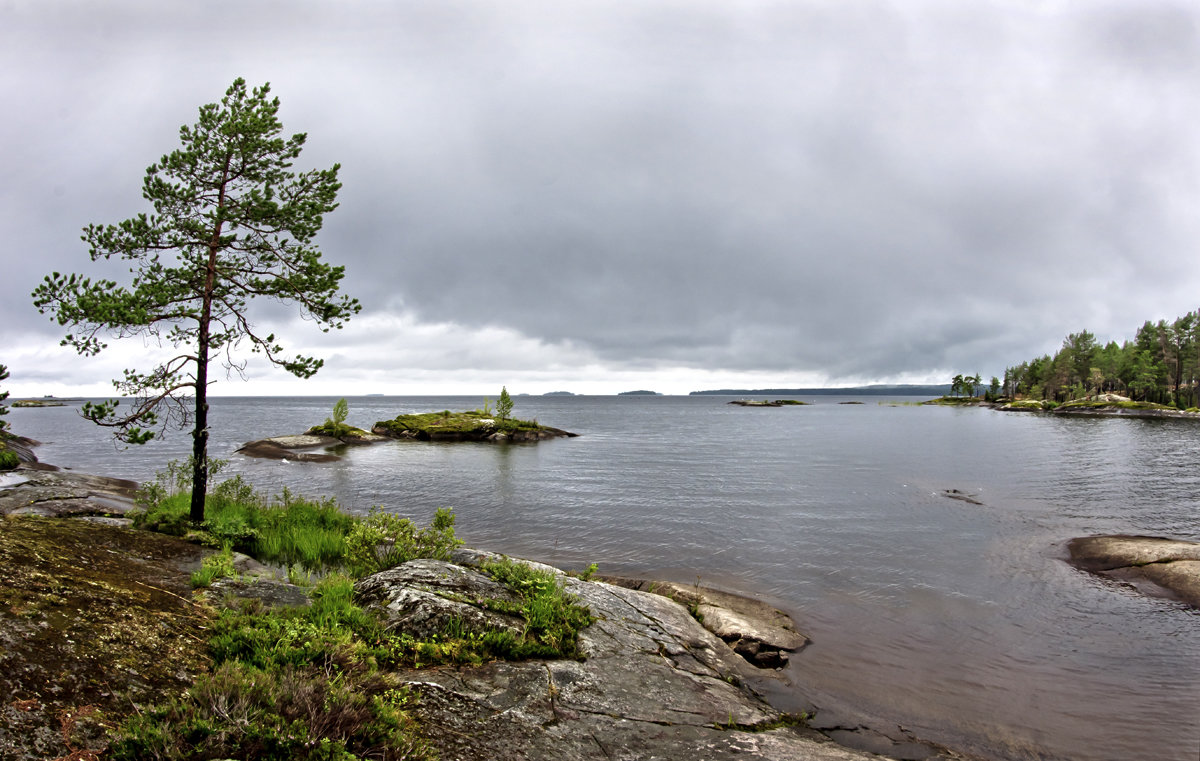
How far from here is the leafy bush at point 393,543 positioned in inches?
412

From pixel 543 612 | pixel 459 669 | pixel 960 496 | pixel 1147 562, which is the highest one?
pixel 543 612

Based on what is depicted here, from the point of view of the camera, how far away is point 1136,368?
138625mm

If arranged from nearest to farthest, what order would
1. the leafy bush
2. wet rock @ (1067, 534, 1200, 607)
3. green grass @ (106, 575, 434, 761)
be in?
green grass @ (106, 575, 434, 761)
the leafy bush
wet rock @ (1067, 534, 1200, 607)

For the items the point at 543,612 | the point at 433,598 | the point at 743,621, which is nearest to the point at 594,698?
the point at 543,612

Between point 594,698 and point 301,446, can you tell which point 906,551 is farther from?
point 301,446

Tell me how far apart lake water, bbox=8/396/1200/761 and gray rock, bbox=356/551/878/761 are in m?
2.21

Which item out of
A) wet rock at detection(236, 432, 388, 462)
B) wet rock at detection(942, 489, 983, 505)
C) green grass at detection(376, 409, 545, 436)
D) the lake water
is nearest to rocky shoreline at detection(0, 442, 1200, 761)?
the lake water

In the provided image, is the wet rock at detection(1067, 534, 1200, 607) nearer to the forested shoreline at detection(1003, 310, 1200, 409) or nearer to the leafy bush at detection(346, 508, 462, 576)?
the leafy bush at detection(346, 508, 462, 576)

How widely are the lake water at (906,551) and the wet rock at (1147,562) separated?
0.77 meters

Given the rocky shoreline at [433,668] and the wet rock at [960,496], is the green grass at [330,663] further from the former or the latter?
the wet rock at [960,496]

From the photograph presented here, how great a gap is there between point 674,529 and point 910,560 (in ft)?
29.2

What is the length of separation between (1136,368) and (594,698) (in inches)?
7566

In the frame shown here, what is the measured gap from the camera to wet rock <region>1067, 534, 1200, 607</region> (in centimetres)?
1595

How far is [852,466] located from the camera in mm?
43938
